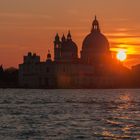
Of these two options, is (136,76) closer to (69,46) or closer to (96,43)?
(96,43)

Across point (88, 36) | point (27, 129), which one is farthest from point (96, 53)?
point (27, 129)

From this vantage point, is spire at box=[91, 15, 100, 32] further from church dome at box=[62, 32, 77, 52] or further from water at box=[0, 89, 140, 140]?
water at box=[0, 89, 140, 140]

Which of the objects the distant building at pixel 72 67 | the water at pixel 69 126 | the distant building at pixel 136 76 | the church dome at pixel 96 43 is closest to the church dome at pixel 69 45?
the distant building at pixel 72 67

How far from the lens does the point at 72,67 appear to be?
444 ft

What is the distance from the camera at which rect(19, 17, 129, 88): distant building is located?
444 feet

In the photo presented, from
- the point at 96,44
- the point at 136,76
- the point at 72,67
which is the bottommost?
the point at 136,76

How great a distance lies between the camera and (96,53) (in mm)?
139000

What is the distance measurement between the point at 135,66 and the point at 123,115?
118652 mm

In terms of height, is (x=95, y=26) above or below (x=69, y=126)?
above

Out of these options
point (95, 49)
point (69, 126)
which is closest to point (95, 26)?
point (95, 49)

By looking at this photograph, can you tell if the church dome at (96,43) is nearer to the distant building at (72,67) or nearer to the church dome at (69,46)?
the distant building at (72,67)

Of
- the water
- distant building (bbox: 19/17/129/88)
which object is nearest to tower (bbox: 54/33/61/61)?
distant building (bbox: 19/17/129/88)

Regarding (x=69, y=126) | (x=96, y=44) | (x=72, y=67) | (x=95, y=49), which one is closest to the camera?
(x=69, y=126)


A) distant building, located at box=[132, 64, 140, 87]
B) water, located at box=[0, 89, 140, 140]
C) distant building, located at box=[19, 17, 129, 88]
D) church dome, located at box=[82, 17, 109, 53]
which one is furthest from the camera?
distant building, located at box=[132, 64, 140, 87]
